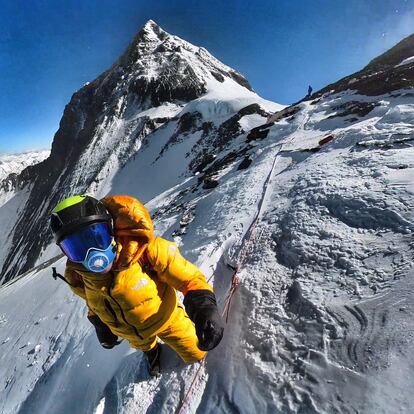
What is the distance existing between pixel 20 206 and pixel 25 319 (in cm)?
7483

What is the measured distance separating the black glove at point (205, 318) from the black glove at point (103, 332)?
4.80 feet

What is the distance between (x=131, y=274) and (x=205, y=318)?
0.82 metres

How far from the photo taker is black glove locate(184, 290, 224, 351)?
9.02 feet

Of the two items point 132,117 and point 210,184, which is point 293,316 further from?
point 132,117

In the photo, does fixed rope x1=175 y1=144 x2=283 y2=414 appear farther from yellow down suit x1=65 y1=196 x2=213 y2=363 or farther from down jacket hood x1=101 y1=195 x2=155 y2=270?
down jacket hood x1=101 y1=195 x2=155 y2=270

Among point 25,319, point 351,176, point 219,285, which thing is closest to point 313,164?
point 351,176

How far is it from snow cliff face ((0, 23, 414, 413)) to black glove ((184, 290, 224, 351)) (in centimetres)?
64

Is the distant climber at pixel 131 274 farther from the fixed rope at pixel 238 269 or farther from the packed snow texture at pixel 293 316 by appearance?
the packed snow texture at pixel 293 316

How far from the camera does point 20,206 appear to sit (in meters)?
72.9

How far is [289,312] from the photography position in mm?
3527

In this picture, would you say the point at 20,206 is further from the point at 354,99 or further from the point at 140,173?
the point at 354,99

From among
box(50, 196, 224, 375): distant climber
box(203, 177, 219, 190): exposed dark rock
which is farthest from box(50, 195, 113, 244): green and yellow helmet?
box(203, 177, 219, 190): exposed dark rock

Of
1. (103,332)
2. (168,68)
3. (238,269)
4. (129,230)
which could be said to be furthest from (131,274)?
(168,68)

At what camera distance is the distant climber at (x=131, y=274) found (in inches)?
108
